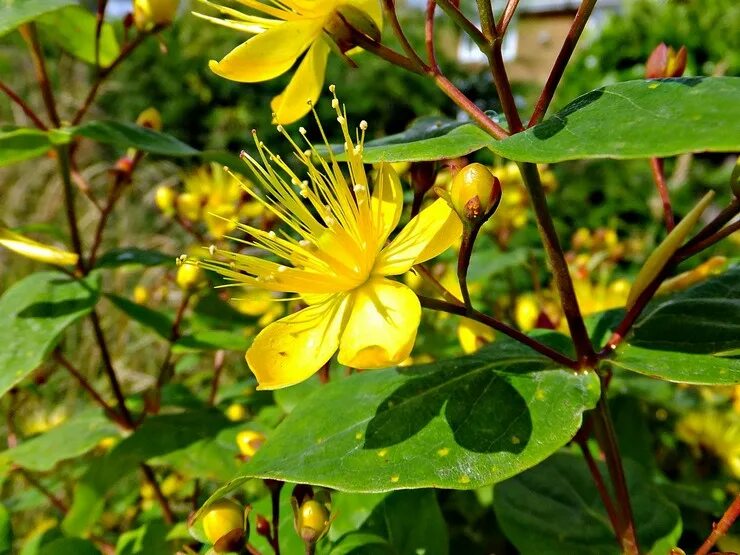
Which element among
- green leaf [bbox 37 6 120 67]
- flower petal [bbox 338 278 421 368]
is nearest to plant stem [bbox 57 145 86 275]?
green leaf [bbox 37 6 120 67]

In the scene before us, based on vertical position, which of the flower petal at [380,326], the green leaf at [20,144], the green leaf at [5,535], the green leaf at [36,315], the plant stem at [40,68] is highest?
the plant stem at [40,68]

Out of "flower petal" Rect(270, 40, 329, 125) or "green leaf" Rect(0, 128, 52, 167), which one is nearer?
"flower petal" Rect(270, 40, 329, 125)

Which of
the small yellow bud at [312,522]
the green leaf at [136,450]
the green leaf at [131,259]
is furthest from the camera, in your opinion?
the green leaf at [131,259]

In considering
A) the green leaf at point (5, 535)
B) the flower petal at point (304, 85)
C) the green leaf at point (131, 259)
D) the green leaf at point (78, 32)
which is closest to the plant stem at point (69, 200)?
the green leaf at point (131, 259)

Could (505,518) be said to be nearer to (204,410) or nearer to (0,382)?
(204,410)

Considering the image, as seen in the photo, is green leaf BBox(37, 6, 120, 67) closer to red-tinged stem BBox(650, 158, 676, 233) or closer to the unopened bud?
the unopened bud

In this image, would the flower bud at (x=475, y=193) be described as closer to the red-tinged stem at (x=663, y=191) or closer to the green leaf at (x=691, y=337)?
the green leaf at (x=691, y=337)
